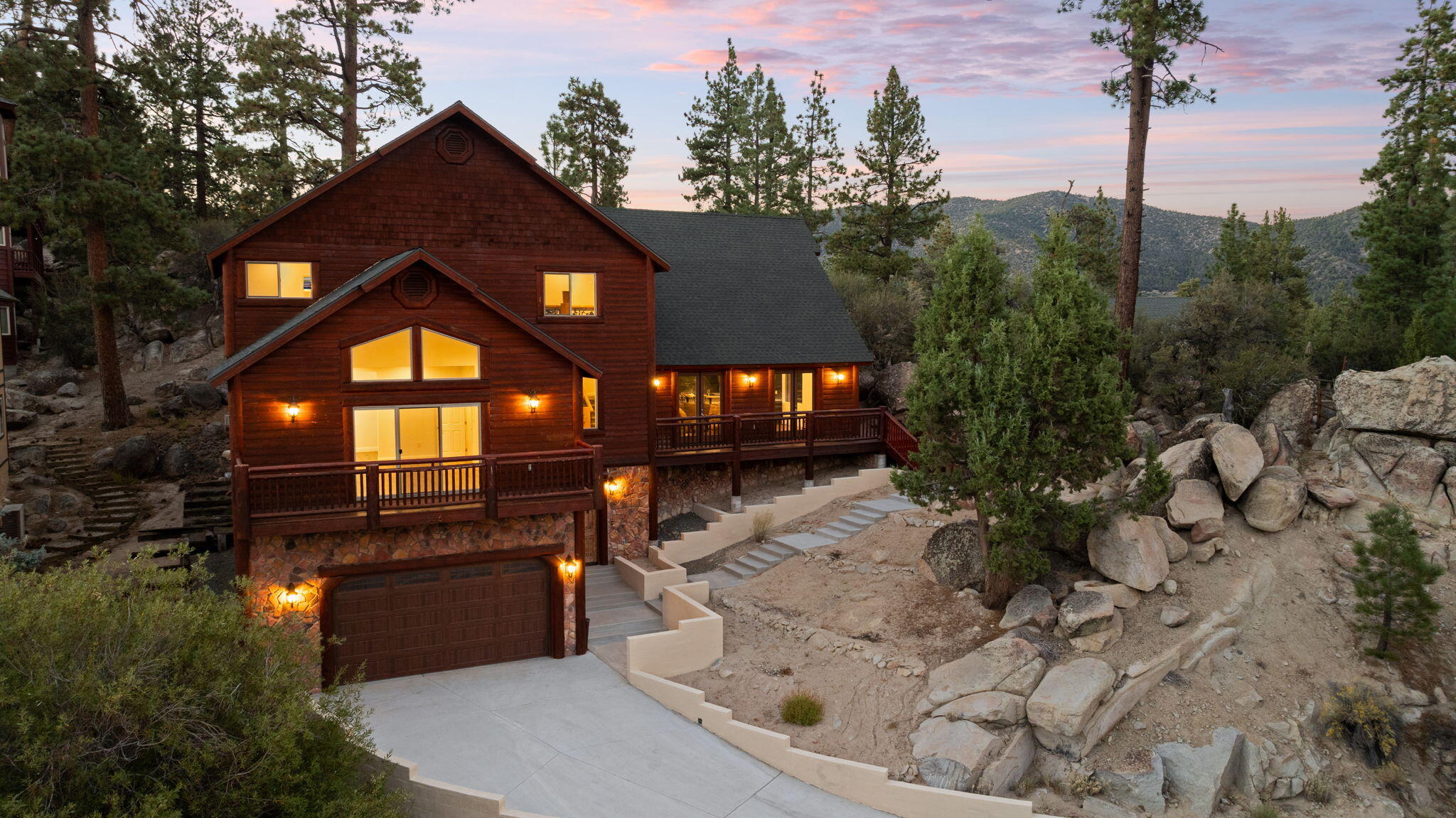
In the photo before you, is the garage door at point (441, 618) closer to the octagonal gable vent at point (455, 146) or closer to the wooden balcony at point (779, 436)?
the wooden balcony at point (779, 436)

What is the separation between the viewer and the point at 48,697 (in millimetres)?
8188

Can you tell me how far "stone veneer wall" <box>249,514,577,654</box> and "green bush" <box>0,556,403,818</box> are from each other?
493 centimetres

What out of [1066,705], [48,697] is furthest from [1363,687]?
[48,697]

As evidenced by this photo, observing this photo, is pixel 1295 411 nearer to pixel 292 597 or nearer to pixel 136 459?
pixel 292 597

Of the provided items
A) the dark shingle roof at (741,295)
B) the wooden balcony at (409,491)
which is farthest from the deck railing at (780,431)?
the wooden balcony at (409,491)

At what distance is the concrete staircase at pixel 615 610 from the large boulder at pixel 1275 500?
12.6 m

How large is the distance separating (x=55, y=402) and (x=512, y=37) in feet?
63.5

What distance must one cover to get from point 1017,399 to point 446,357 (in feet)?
36.6

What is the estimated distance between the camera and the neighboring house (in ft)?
50.6

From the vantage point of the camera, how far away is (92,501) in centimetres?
2188

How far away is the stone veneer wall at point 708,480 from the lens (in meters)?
23.2

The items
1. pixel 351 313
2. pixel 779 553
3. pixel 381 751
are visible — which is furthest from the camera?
pixel 779 553

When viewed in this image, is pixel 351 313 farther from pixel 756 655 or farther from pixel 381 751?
pixel 756 655

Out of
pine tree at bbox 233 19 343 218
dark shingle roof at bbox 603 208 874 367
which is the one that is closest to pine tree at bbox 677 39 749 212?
dark shingle roof at bbox 603 208 874 367
